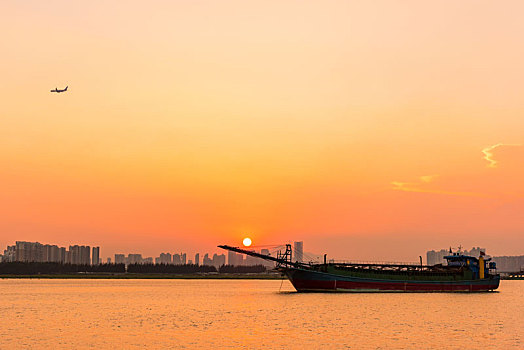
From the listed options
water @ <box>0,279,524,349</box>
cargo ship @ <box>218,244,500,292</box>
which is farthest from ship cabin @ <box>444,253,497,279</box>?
water @ <box>0,279,524,349</box>

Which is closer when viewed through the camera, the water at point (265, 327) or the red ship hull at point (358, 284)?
the water at point (265, 327)

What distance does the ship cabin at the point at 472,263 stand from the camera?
137 m

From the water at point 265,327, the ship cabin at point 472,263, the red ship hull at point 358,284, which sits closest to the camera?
the water at point 265,327

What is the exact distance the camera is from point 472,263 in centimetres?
13850

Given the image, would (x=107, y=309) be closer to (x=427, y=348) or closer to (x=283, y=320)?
(x=283, y=320)

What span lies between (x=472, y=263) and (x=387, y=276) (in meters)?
24.4

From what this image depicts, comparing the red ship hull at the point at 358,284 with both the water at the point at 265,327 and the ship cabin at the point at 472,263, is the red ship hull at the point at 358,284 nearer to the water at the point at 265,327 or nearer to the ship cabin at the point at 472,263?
the ship cabin at the point at 472,263

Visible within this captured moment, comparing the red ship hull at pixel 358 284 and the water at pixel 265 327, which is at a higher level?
the red ship hull at pixel 358 284

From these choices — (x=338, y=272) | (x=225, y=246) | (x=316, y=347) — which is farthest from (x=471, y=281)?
(x=316, y=347)

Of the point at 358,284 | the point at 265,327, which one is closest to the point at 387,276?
the point at 358,284

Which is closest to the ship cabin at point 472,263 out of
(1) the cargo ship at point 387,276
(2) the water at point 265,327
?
(1) the cargo ship at point 387,276

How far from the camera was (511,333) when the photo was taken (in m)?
65.6

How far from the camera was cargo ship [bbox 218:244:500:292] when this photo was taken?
121 metres

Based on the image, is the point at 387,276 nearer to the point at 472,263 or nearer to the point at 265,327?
the point at 472,263
